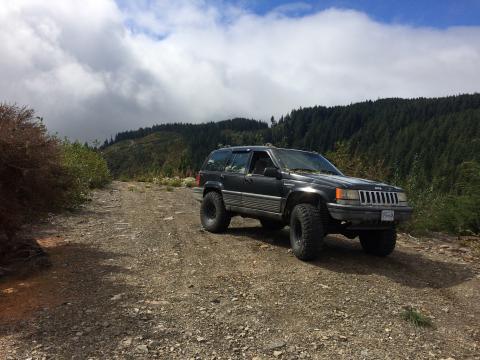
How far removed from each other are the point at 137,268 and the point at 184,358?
2.57 metres

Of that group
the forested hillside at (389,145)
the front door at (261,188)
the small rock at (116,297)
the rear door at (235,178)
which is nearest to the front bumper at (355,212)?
the front door at (261,188)

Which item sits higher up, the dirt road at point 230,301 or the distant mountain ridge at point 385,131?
the distant mountain ridge at point 385,131

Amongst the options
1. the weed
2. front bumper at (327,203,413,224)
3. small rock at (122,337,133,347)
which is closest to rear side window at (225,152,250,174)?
front bumper at (327,203,413,224)

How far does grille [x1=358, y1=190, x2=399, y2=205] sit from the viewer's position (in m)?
6.20

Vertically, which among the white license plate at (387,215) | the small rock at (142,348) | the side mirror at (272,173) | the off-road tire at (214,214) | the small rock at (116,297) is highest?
the side mirror at (272,173)

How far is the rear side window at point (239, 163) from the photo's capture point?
8229 millimetres

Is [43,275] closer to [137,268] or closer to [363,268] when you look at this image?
[137,268]

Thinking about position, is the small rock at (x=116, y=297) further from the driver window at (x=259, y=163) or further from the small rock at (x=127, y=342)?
the driver window at (x=259, y=163)

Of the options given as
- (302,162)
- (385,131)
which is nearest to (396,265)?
(302,162)

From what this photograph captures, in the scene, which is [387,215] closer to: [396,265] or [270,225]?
[396,265]

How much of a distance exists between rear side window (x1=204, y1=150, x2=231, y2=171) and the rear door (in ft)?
0.58

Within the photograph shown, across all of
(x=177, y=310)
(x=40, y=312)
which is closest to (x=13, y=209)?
(x=40, y=312)

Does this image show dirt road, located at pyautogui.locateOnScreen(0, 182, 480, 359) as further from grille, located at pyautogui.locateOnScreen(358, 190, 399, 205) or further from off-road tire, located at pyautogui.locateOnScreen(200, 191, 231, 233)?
grille, located at pyautogui.locateOnScreen(358, 190, 399, 205)

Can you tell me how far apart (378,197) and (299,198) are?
1192mm
